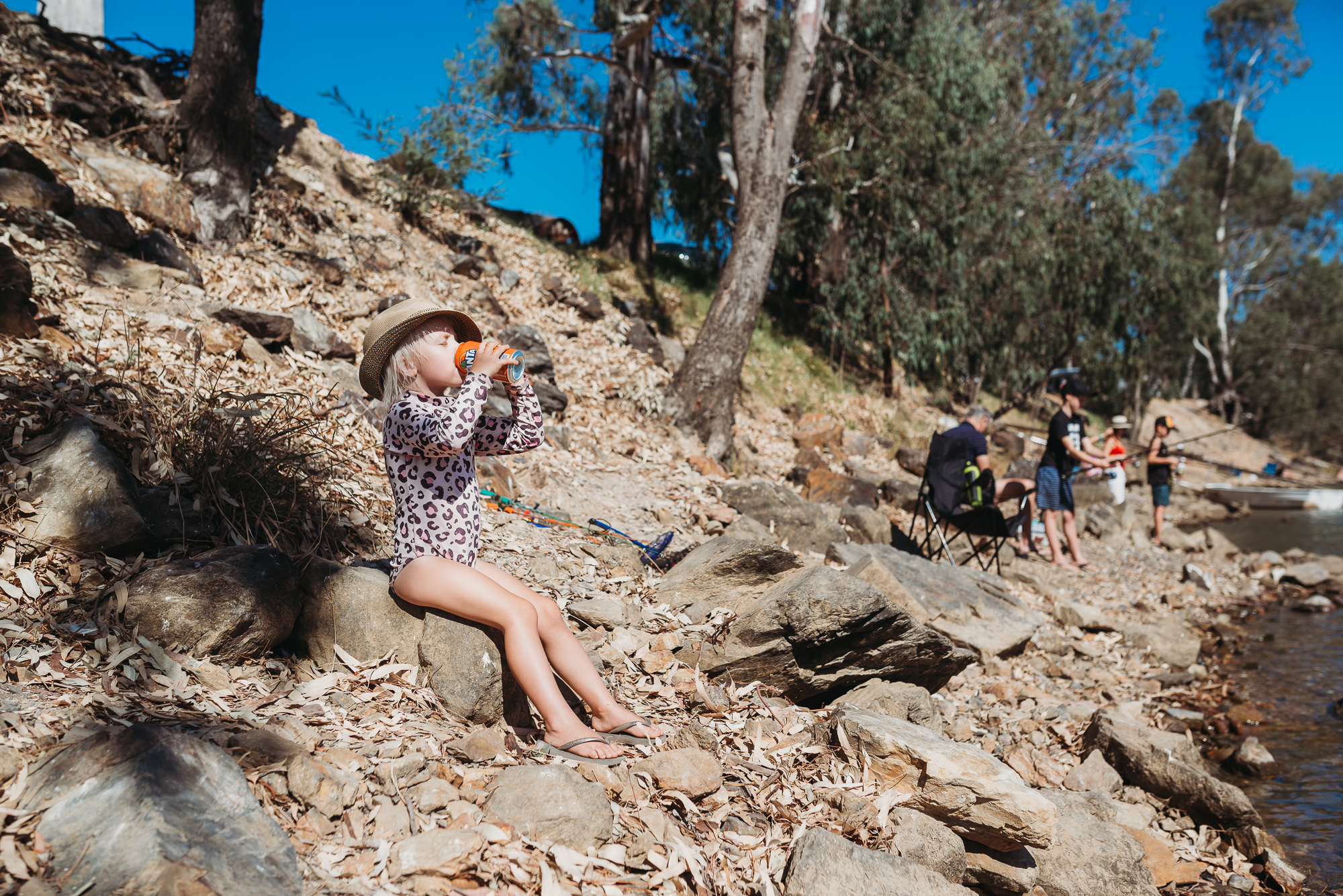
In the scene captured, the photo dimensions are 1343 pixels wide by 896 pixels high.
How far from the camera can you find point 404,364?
2924mm

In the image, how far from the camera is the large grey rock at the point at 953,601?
4945 millimetres

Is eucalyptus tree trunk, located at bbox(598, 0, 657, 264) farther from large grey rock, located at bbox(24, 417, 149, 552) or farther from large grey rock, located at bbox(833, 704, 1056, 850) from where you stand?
large grey rock, located at bbox(833, 704, 1056, 850)

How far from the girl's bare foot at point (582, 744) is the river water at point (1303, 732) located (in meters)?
3.38

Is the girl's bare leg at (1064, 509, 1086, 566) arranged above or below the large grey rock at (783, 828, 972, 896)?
above

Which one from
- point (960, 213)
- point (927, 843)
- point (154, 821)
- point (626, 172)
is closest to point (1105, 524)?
point (960, 213)

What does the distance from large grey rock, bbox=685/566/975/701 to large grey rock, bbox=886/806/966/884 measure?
86 cm

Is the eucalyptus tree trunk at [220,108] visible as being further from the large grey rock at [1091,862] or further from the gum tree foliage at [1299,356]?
the gum tree foliage at [1299,356]

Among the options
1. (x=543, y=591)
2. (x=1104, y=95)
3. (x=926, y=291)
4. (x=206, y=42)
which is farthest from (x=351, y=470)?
(x=1104, y=95)

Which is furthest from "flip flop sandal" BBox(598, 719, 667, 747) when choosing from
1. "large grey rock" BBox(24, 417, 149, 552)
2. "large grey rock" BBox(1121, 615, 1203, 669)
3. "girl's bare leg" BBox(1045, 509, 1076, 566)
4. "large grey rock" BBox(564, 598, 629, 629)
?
"girl's bare leg" BBox(1045, 509, 1076, 566)

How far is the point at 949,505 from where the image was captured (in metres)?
6.79

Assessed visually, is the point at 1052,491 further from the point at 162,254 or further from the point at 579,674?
the point at 162,254

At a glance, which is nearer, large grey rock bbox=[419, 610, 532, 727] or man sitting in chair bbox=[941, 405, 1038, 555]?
large grey rock bbox=[419, 610, 532, 727]

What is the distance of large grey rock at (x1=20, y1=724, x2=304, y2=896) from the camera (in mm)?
1615

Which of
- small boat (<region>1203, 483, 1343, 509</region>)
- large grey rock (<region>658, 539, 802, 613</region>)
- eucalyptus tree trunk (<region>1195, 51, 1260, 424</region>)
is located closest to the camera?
large grey rock (<region>658, 539, 802, 613</region>)
